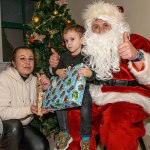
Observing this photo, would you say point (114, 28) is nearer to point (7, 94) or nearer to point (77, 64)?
point (77, 64)

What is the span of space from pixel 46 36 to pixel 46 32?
5 cm

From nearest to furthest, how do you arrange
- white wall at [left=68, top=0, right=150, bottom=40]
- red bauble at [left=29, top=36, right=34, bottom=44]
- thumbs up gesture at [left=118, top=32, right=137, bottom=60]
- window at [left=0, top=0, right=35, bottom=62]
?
thumbs up gesture at [left=118, top=32, right=137, bottom=60]
red bauble at [left=29, top=36, right=34, bottom=44]
white wall at [left=68, top=0, right=150, bottom=40]
window at [left=0, top=0, right=35, bottom=62]

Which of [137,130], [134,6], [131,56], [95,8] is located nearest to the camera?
[131,56]

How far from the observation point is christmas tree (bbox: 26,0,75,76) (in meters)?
2.98

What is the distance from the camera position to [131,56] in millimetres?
1961

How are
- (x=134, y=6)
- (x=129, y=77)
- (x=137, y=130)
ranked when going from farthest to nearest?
(x=134, y=6) < (x=129, y=77) < (x=137, y=130)

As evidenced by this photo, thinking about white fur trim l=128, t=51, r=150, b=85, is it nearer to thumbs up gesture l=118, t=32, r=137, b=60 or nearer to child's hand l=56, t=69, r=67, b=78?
thumbs up gesture l=118, t=32, r=137, b=60

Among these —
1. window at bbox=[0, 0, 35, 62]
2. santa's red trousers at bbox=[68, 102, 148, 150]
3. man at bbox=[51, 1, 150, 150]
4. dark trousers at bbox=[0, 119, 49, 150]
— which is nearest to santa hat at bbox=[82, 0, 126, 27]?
man at bbox=[51, 1, 150, 150]

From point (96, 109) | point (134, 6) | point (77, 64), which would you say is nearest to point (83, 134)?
point (96, 109)

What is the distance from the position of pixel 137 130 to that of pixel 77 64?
0.81 metres

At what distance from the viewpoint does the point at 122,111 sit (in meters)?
2.10

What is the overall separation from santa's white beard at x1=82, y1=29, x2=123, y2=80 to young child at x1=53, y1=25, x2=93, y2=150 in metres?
0.11

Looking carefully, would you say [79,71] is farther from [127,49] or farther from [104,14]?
[104,14]

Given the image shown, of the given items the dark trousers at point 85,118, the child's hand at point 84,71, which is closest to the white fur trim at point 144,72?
the child's hand at point 84,71
